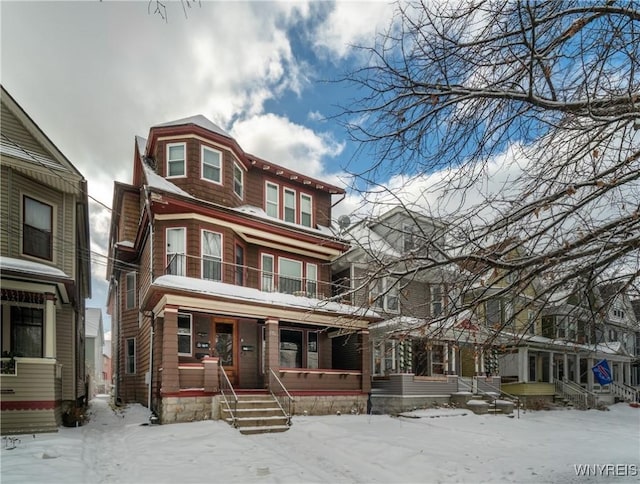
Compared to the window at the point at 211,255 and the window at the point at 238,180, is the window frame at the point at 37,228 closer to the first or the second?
the window at the point at 211,255

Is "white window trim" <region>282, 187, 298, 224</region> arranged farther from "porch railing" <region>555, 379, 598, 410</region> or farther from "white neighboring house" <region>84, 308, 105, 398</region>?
"white neighboring house" <region>84, 308, 105, 398</region>

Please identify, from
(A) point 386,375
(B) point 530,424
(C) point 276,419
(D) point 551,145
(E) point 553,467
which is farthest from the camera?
(A) point 386,375

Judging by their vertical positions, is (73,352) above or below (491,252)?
below

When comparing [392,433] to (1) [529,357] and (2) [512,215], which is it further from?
(1) [529,357]

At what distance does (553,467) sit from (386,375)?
410 inches

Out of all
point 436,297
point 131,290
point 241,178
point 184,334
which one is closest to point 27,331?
point 184,334

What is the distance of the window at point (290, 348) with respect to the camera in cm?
1772

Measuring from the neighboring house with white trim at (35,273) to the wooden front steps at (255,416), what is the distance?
14.6 feet

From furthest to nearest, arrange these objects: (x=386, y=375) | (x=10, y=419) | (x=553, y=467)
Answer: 1. (x=386, y=375)
2. (x=10, y=419)
3. (x=553, y=467)

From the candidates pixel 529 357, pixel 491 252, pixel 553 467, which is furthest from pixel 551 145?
pixel 529 357

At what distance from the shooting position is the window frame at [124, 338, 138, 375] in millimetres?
18922

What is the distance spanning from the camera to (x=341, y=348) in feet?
66.5

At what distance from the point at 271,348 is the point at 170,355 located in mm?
3318

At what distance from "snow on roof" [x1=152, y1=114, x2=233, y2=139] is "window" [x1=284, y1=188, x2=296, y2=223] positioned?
3753 mm
